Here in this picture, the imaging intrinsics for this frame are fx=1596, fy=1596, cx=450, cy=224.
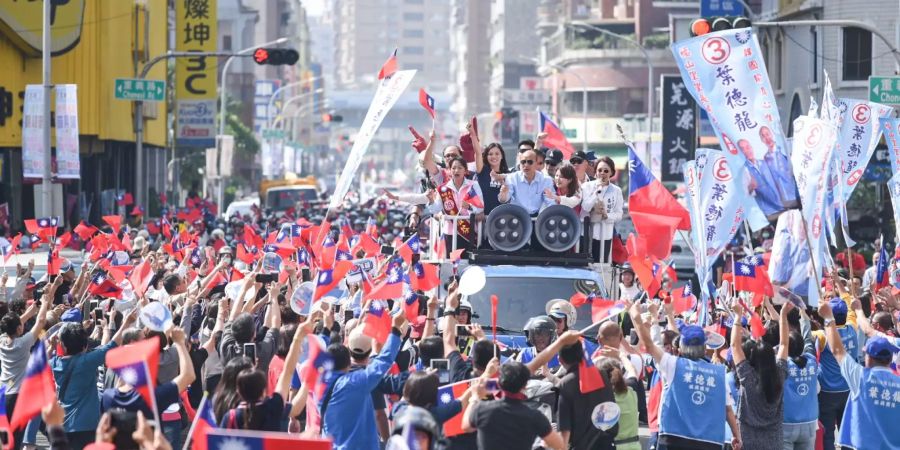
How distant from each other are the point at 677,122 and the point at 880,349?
34266 millimetres

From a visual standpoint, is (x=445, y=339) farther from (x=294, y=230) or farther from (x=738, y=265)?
(x=294, y=230)

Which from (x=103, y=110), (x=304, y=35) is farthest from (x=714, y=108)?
(x=304, y=35)

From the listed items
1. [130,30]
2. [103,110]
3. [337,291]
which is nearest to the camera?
[337,291]

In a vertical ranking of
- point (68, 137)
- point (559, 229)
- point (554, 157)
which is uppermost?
point (68, 137)

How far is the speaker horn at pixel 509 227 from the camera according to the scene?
13.6 metres

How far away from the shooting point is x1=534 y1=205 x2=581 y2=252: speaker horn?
1360 cm

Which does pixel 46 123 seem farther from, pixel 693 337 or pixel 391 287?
pixel 693 337

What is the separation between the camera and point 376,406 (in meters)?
10.2

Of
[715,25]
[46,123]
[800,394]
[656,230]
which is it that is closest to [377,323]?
[800,394]

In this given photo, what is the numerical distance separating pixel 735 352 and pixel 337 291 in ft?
13.4

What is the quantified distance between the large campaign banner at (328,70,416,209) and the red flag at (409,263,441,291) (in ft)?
2.74

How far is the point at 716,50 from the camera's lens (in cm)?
1238

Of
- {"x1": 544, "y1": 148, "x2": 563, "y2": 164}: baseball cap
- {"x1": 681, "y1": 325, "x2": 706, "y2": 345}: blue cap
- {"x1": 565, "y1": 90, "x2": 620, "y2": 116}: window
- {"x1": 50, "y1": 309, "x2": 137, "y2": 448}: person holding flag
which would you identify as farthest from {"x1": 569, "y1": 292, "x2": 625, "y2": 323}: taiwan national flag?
{"x1": 565, "y1": 90, "x2": 620, "y2": 116}: window

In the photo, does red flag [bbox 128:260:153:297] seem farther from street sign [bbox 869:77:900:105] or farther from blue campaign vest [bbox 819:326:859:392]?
street sign [bbox 869:77:900:105]
